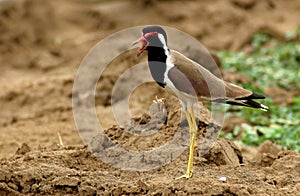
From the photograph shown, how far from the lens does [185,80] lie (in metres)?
4.81

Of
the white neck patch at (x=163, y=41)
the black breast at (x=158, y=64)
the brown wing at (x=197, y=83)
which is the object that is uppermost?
the white neck patch at (x=163, y=41)

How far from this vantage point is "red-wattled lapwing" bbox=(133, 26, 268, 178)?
15.7 feet

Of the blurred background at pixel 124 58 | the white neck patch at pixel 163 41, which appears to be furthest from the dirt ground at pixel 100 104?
the white neck patch at pixel 163 41

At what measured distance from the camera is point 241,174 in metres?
4.93

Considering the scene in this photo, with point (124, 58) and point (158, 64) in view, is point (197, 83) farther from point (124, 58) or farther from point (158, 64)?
point (124, 58)

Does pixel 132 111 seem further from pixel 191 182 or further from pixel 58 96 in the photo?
pixel 191 182

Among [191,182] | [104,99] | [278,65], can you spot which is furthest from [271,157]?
[278,65]

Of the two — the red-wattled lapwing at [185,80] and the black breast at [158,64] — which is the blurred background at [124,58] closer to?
the red-wattled lapwing at [185,80]

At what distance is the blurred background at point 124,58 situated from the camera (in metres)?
7.90

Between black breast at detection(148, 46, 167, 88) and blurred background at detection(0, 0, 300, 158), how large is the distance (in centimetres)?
249

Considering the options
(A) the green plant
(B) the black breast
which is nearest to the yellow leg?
(B) the black breast

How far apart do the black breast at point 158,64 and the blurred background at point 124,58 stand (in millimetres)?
2491

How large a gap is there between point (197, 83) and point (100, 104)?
4.12 meters

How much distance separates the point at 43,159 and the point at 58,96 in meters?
4.21
